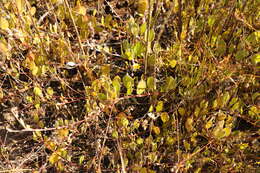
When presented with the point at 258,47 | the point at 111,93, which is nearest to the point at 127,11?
the point at 111,93

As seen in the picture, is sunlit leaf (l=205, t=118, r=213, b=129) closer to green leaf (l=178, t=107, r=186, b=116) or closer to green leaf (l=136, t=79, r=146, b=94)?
green leaf (l=178, t=107, r=186, b=116)

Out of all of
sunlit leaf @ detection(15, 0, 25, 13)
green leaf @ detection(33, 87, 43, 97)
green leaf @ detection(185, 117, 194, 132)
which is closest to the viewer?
green leaf @ detection(185, 117, 194, 132)

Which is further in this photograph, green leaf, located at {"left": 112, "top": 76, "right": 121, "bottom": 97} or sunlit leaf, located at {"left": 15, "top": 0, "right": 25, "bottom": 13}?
sunlit leaf, located at {"left": 15, "top": 0, "right": 25, "bottom": 13}

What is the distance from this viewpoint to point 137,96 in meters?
1.20

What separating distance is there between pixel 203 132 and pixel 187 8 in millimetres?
636

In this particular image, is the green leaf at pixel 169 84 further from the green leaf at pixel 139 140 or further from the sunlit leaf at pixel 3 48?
the sunlit leaf at pixel 3 48

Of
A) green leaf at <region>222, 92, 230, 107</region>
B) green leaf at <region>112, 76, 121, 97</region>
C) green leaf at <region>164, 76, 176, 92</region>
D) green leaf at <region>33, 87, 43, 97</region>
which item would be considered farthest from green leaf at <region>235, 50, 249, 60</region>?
green leaf at <region>33, 87, 43, 97</region>

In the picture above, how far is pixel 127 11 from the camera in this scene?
153 centimetres

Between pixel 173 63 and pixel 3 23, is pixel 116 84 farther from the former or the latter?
pixel 3 23

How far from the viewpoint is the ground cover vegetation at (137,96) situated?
1.13 meters

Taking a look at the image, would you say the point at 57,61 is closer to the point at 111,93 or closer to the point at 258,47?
the point at 111,93

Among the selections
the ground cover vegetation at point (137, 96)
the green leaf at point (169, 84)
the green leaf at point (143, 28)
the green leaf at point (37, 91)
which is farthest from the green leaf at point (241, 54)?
the green leaf at point (37, 91)

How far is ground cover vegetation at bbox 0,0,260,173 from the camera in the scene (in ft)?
3.70

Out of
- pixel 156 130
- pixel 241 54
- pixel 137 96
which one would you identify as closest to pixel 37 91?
pixel 137 96
